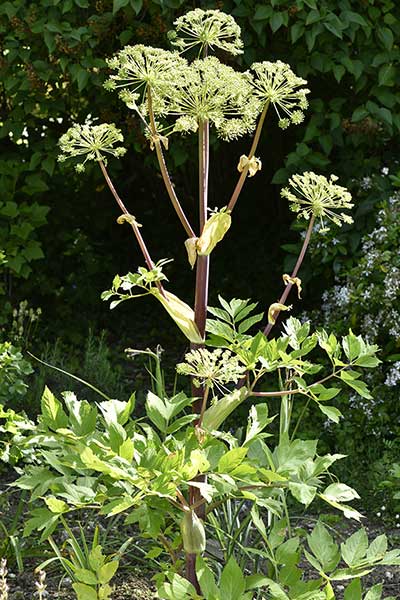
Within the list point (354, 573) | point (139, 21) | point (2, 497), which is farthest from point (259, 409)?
point (139, 21)

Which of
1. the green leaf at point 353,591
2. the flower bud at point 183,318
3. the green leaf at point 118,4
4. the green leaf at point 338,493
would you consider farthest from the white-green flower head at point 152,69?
the green leaf at point 118,4

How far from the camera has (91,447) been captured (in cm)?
215

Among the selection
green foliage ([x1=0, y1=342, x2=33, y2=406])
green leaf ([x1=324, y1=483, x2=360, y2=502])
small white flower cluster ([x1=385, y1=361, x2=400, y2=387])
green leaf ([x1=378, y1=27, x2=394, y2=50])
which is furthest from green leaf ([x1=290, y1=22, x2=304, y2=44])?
green leaf ([x1=324, y1=483, x2=360, y2=502])

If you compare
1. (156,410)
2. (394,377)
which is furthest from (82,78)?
(156,410)

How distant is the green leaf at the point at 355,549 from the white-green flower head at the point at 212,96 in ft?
3.38

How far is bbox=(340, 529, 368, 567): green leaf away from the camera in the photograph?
7.38 feet

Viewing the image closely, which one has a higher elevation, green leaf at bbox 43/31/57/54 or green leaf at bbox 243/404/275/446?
green leaf at bbox 43/31/57/54

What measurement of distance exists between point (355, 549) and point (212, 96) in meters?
1.13

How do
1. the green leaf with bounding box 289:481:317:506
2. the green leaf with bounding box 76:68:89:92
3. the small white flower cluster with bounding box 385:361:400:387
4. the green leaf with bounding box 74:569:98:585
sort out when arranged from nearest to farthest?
the green leaf with bounding box 289:481:317:506 < the green leaf with bounding box 74:569:98:585 < the small white flower cluster with bounding box 385:361:400:387 < the green leaf with bounding box 76:68:89:92

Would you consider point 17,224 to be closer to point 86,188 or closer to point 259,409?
point 86,188

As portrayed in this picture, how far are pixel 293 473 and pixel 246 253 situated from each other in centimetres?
391

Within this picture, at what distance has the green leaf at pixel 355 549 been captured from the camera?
7.38 ft

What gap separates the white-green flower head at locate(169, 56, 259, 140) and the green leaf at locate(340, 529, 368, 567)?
1.03 m

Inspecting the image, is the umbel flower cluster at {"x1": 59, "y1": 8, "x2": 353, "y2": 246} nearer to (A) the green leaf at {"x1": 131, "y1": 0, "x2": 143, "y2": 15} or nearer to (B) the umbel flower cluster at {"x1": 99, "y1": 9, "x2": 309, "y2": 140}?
(B) the umbel flower cluster at {"x1": 99, "y1": 9, "x2": 309, "y2": 140}
